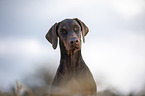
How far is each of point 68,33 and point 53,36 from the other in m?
0.48

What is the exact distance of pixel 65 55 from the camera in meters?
4.38

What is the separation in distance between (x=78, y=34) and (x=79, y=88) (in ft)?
4.58

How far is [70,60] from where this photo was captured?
435 centimetres

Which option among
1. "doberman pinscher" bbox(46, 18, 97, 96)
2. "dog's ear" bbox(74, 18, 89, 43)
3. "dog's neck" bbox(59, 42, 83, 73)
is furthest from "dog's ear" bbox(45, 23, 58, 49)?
"dog's ear" bbox(74, 18, 89, 43)

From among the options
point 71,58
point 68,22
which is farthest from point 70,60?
point 68,22

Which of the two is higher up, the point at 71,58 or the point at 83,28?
the point at 83,28

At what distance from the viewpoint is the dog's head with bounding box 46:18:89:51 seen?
406 cm

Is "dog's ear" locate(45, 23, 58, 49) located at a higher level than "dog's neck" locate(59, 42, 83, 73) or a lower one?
higher

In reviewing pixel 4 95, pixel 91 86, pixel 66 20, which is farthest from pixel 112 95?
pixel 66 20

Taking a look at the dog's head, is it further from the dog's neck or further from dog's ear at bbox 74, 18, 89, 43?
the dog's neck

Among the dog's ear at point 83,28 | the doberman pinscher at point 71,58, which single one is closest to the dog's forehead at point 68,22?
the doberman pinscher at point 71,58

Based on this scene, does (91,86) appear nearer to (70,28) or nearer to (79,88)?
(79,88)

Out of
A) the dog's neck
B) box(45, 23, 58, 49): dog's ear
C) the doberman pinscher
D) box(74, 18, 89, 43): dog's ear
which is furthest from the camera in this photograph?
box(74, 18, 89, 43): dog's ear

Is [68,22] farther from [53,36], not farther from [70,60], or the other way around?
[70,60]
